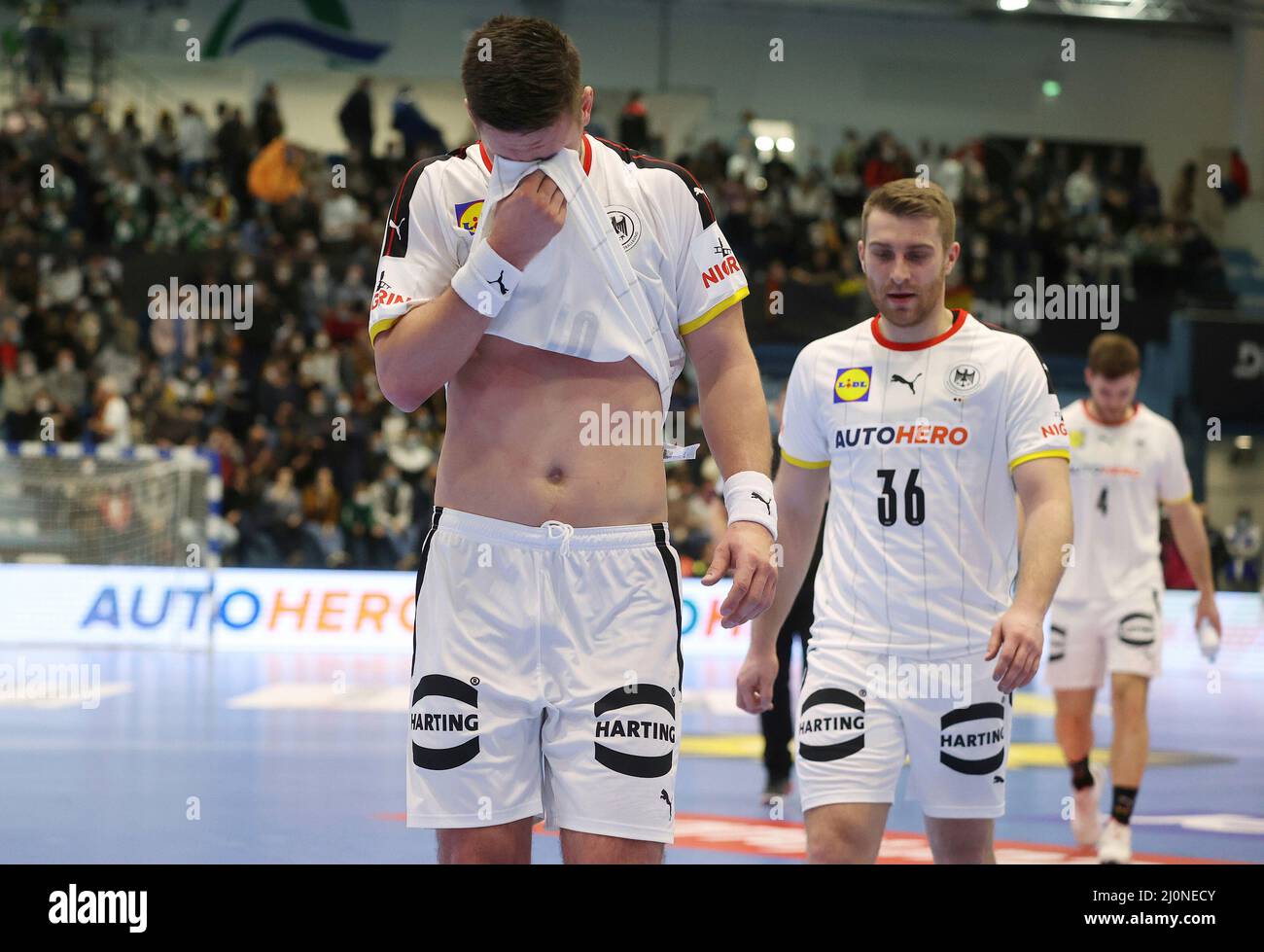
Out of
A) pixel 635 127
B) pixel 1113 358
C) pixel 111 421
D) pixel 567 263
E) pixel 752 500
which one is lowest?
pixel 111 421

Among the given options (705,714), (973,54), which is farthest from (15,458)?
(973,54)

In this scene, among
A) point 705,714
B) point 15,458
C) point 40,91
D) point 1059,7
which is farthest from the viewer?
point 1059,7

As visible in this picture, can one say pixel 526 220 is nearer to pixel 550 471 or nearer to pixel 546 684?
pixel 550 471

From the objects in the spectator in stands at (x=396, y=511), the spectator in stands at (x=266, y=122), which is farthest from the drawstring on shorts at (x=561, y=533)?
the spectator in stands at (x=266, y=122)

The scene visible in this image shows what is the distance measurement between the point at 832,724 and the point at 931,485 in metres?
0.76

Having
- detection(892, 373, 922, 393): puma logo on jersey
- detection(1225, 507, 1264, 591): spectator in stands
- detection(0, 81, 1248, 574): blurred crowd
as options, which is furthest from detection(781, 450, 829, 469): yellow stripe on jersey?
detection(1225, 507, 1264, 591): spectator in stands

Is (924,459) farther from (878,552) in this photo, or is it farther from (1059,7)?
(1059,7)

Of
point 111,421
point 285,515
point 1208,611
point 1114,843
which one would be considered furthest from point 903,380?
point 111,421

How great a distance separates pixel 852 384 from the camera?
4.62 metres

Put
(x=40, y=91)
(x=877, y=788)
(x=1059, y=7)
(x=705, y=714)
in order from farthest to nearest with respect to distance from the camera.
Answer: (x=1059, y=7), (x=40, y=91), (x=705, y=714), (x=877, y=788)

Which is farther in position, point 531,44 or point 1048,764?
point 1048,764

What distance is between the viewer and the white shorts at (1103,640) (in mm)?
7359

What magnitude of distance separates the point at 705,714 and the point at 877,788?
7271 mm

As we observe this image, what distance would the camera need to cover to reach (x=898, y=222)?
4484 millimetres
